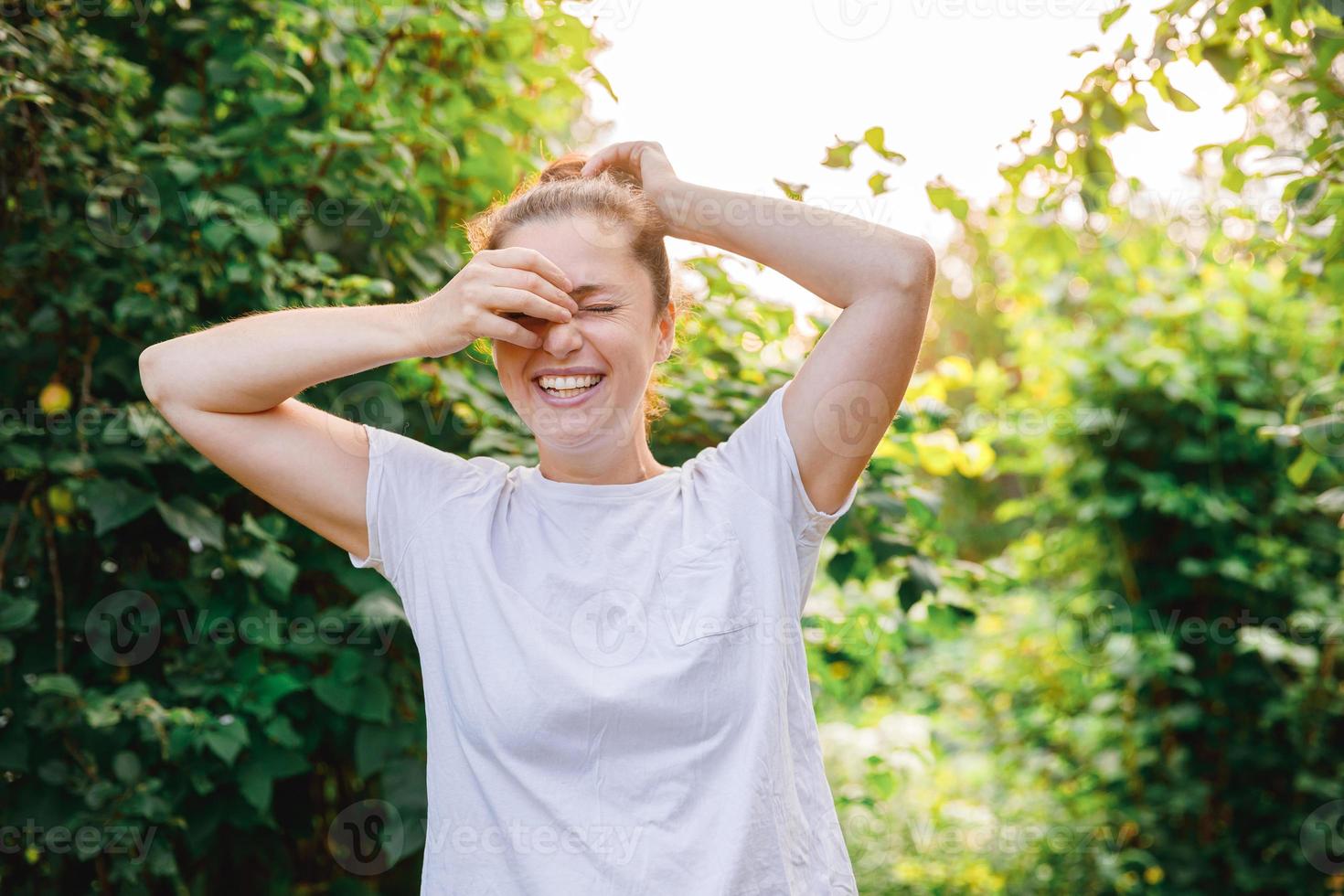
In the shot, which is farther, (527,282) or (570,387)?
(570,387)

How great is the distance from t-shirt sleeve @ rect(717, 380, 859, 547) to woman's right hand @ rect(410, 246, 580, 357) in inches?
10.8

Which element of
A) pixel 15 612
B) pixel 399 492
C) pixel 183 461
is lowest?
pixel 15 612

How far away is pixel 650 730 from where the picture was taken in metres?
1.24

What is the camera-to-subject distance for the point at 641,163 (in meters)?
1.48

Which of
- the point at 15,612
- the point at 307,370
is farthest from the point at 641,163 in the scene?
the point at 15,612

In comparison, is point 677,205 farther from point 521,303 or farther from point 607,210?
point 521,303

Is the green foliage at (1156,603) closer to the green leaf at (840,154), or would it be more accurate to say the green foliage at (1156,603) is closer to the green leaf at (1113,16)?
the green leaf at (1113,16)

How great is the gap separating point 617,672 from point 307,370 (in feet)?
1.69

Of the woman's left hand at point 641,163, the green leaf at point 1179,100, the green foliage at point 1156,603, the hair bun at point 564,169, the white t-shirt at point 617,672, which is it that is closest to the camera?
the white t-shirt at point 617,672

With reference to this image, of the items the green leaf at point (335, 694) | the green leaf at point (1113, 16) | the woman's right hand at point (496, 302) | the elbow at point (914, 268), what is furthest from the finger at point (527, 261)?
the green leaf at point (1113, 16)

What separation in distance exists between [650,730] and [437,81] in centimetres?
169

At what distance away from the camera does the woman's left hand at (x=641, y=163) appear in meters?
1.42

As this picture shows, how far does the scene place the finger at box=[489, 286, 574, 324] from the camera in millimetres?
1234

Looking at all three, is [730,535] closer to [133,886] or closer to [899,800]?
[133,886]
